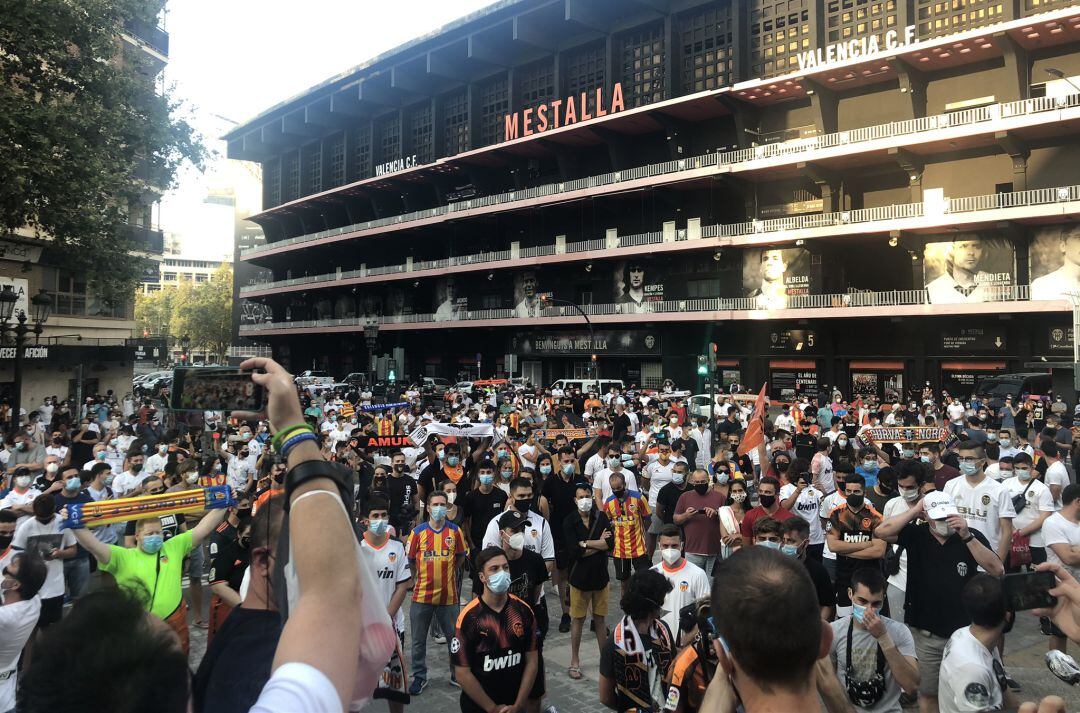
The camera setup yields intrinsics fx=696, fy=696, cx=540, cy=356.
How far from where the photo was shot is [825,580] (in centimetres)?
635

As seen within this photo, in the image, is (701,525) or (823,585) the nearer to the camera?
(823,585)

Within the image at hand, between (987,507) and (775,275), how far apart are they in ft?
97.1

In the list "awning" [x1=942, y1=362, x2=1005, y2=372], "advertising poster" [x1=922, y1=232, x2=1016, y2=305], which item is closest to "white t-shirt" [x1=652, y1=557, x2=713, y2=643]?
"advertising poster" [x1=922, y1=232, x2=1016, y2=305]

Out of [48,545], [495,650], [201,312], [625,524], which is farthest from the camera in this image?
[201,312]

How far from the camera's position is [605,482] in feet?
33.7

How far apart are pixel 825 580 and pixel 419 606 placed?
401 centimetres

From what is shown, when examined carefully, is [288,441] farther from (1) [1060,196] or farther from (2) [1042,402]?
(1) [1060,196]

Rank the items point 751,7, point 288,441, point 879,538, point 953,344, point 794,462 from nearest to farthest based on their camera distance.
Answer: point 288,441 → point 879,538 → point 794,462 → point 953,344 → point 751,7

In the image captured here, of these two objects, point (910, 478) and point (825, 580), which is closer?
point (825, 580)

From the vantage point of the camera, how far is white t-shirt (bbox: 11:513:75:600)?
701cm

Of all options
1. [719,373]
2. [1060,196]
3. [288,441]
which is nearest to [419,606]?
[288,441]

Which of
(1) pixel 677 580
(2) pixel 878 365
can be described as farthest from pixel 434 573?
(2) pixel 878 365

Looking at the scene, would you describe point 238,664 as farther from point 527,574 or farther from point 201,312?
point 201,312

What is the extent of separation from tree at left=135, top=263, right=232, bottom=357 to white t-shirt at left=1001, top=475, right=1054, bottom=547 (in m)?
91.4
